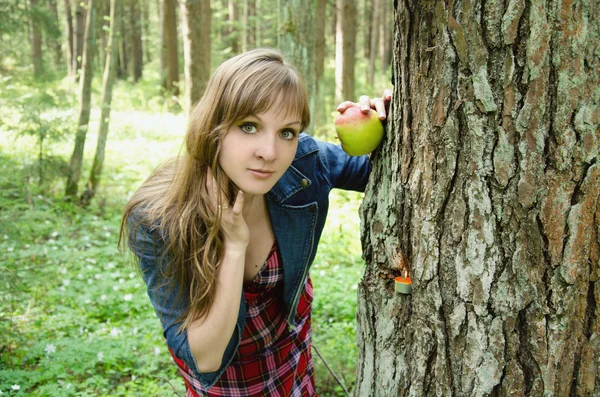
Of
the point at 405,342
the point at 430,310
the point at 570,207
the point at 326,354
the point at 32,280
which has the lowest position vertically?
the point at 326,354

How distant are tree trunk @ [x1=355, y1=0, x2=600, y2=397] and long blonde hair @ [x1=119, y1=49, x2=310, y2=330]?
1.46 ft

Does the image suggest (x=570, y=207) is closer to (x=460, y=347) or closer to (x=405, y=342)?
(x=460, y=347)

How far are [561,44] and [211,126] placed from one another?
1.10 m

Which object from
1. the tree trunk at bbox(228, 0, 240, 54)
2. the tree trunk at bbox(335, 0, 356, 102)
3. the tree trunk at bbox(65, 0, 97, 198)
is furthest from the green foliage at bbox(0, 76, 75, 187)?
the tree trunk at bbox(228, 0, 240, 54)

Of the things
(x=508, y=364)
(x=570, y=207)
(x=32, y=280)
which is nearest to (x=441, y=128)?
(x=570, y=207)

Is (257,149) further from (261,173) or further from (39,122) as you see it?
(39,122)

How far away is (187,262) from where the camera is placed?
194 cm

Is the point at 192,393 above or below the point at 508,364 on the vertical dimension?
below

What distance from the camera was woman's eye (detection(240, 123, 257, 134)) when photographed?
179 cm

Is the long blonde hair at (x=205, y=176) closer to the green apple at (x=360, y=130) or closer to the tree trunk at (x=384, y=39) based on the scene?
the green apple at (x=360, y=130)

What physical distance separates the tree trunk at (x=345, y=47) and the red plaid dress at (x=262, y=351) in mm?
9317

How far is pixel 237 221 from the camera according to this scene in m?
1.86

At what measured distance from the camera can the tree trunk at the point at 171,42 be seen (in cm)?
1338

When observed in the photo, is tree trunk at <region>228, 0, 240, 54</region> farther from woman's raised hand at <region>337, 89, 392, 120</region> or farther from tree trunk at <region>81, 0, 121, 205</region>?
woman's raised hand at <region>337, 89, 392, 120</region>
